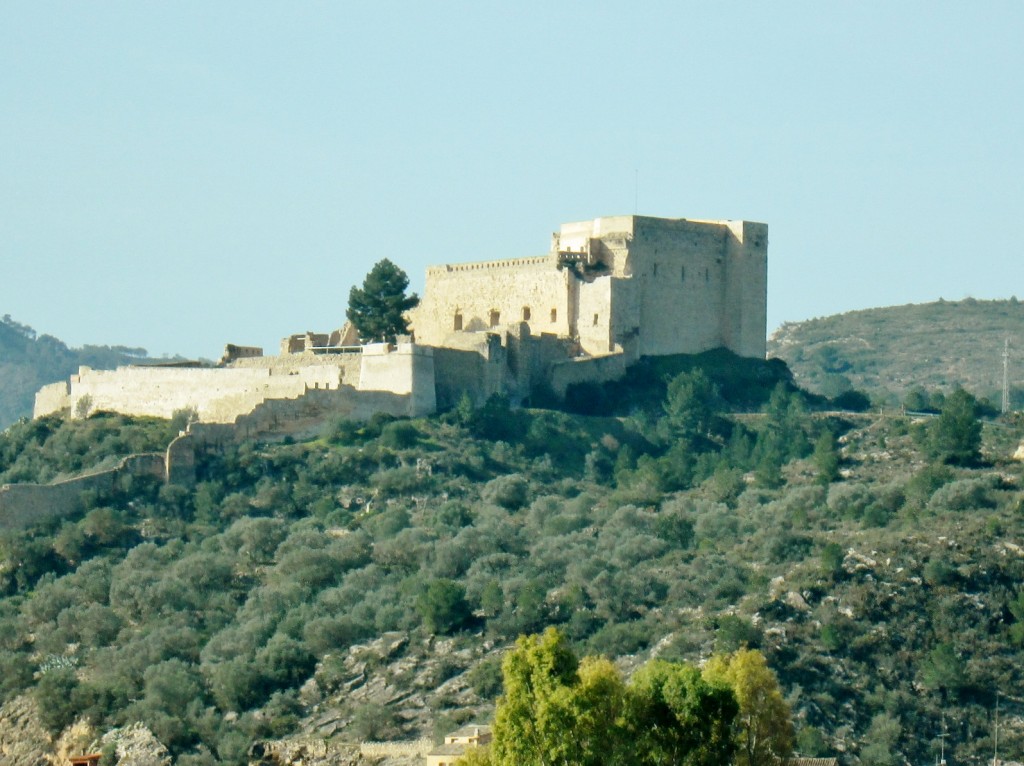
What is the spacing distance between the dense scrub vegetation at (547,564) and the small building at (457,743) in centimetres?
282

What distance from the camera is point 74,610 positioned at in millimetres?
57875

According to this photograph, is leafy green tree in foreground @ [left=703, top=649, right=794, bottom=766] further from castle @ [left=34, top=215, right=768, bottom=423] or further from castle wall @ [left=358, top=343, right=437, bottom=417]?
castle @ [left=34, top=215, right=768, bottom=423]

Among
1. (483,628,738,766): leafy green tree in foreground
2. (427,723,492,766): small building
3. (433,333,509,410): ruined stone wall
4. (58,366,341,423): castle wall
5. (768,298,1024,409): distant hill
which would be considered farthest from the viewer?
(768,298,1024,409): distant hill

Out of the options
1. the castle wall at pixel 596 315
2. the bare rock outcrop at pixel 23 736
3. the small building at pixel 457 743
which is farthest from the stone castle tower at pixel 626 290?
the small building at pixel 457 743

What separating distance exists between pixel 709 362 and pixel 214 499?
15.0 meters

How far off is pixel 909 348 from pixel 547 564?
232 ft

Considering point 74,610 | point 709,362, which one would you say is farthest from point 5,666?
point 709,362

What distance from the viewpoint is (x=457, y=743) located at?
4741 cm

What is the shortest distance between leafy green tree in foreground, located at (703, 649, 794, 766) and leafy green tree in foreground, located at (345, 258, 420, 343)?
28.8m

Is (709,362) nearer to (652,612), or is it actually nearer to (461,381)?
(461,381)

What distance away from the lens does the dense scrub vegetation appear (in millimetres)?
52750

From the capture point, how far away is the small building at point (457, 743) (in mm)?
45938

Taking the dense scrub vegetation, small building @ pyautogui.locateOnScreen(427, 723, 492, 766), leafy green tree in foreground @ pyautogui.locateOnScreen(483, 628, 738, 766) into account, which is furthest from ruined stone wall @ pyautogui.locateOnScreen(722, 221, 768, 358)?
leafy green tree in foreground @ pyautogui.locateOnScreen(483, 628, 738, 766)

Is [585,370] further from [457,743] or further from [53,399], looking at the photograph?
[457,743]
